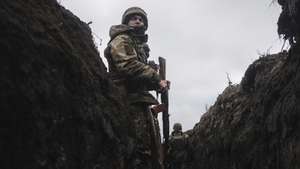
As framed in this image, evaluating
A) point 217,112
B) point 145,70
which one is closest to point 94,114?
point 145,70

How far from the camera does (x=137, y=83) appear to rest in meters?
6.94

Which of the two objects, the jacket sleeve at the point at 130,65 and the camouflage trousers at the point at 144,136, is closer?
the camouflage trousers at the point at 144,136

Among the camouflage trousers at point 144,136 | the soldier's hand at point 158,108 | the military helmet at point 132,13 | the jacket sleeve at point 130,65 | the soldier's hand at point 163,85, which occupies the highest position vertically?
the military helmet at point 132,13

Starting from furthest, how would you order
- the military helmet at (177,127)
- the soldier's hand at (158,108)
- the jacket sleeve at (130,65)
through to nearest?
the military helmet at (177,127) < the soldier's hand at (158,108) < the jacket sleeve at (130,65)

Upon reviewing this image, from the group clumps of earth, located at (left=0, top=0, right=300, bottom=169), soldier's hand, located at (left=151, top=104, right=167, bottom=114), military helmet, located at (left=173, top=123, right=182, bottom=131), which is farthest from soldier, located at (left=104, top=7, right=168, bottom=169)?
military helmet, located at (left=173, top=123, right=182, bottom=131)

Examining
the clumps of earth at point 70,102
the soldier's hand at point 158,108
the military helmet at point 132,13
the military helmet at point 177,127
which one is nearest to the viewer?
the clumps of earth at point 70,102

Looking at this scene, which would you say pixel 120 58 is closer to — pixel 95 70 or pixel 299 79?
pixel 95 70

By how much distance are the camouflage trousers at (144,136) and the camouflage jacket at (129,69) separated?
159 millimetres

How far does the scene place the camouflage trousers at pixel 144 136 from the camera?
664cm

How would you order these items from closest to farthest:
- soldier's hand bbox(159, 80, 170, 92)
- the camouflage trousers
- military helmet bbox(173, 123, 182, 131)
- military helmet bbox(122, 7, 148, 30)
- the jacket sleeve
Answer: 1. the camouflage trousers
2. the jacket sleeve
3. soldier's hand bbox(159, 80, 170, 92)
4. military helmet bbox(122, 7, 148, 30)
5. military helmet bbox(173, 123, 182, 131)

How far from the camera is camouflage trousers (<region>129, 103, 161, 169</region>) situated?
→ 6.64 m

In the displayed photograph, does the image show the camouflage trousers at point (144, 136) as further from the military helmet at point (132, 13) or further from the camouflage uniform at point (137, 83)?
the military helmet at point (132, 13)

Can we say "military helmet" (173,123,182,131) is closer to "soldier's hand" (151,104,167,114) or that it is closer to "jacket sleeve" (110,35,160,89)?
"soldier's hand" (151,104,167,114)

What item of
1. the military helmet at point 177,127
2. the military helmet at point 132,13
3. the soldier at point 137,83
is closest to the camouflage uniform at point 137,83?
the soldier at point 137,83
